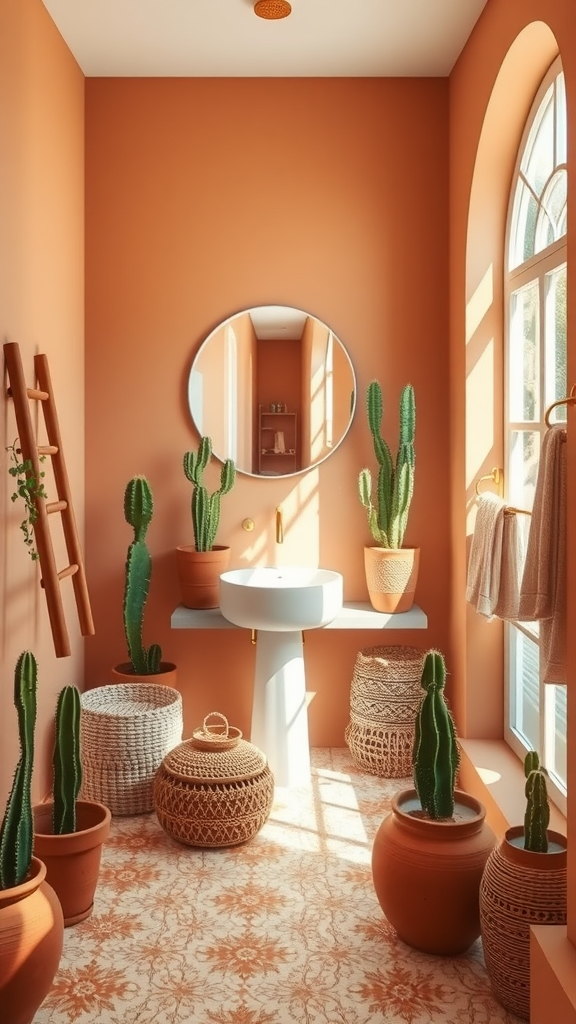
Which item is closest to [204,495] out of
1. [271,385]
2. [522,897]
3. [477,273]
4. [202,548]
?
[202,548]

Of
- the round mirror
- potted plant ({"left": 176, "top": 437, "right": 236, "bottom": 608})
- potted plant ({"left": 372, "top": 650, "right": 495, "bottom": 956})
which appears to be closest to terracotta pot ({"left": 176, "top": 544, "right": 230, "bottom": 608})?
potted plant ({"left": 176, "top": 437, "right": 236, "bottom": 608})

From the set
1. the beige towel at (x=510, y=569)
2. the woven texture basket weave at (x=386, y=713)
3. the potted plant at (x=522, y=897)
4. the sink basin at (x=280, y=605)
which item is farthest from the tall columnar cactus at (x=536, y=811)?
the woven texture basket weave at (x=386, y=713)

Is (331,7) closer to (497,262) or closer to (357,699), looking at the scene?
(497,262)

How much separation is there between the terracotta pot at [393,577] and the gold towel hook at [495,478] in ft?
1.19

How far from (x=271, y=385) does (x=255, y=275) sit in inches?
17.6

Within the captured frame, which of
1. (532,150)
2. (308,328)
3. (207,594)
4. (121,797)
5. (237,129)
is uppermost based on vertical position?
(237,129)

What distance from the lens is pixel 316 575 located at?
11.6 feet

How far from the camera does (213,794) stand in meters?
2.80

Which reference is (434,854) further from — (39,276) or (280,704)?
(39,276)

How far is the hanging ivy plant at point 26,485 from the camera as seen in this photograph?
2.56 m

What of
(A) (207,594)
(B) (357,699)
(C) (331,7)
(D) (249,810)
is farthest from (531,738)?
(C) (331,7)

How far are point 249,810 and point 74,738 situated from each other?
2.58ft

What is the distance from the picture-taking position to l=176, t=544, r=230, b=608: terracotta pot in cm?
351

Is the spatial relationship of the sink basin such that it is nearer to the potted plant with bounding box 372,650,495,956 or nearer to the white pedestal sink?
the white pedestal sink
